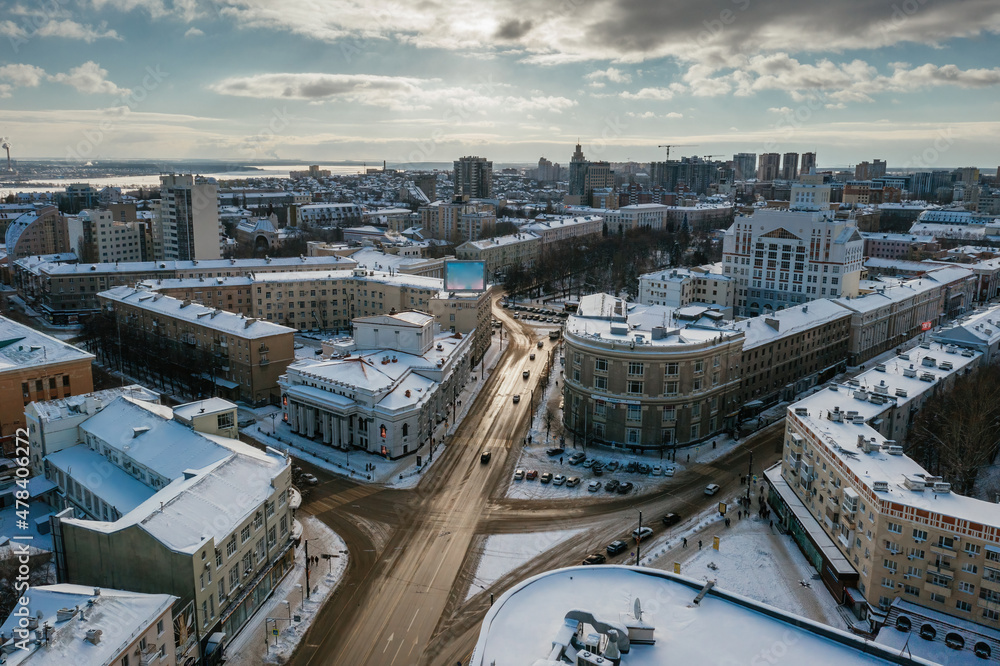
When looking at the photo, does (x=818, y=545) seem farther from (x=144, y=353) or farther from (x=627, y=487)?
(x=144, y=353)

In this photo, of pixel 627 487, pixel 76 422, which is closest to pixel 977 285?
pixel 627 487

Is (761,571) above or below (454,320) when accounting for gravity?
below

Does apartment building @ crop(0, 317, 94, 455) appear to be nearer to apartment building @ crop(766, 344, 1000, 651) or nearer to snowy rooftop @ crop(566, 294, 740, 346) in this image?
snowy rooftop @ crop(566, 294, 740, 346)

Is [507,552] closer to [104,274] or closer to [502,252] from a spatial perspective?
[104,274]

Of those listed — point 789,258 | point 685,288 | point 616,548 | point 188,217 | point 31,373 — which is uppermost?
point 188,217

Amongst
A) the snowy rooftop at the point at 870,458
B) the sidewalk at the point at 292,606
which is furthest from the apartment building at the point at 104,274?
the snowy rooftop at the point at 870,458

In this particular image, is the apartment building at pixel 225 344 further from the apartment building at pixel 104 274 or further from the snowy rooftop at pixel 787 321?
the snowy rooftop at pixel 787 321

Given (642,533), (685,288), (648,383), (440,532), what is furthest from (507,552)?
(685,288)
